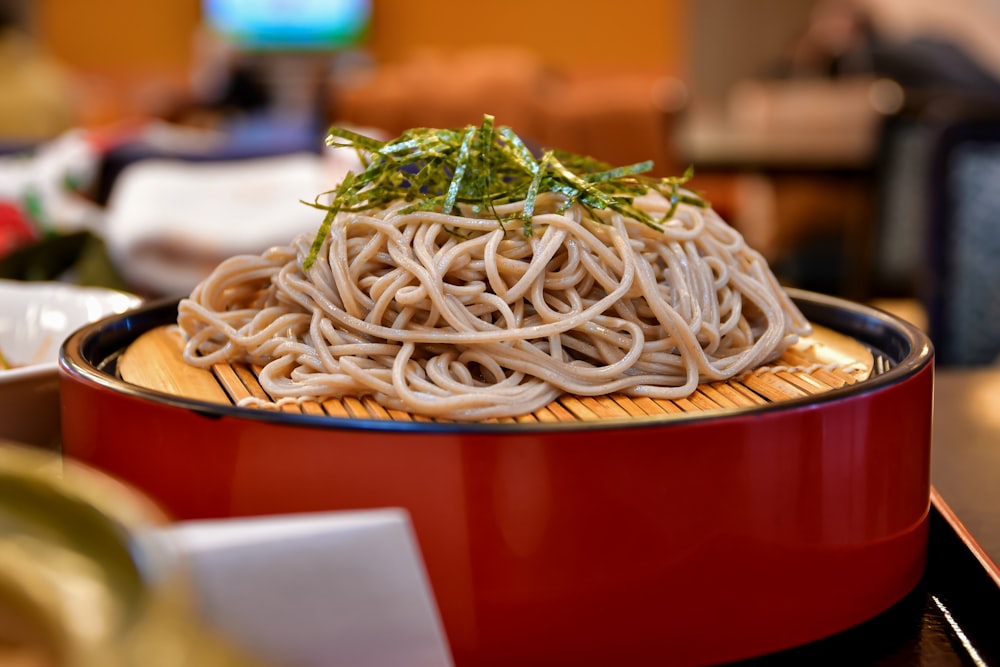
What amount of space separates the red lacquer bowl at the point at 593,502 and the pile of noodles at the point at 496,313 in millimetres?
102

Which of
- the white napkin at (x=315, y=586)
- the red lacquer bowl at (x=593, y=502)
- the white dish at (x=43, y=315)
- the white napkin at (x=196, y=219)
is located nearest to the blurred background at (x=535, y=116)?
the white napkin at (x=196, y=219)

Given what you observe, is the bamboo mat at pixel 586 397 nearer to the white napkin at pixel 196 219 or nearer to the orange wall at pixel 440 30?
the white napkin at pixel 196 219

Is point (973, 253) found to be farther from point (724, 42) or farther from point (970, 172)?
point (724, 42)

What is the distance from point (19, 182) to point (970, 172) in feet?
5.38

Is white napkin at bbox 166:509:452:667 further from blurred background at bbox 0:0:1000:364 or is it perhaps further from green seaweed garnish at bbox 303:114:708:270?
blurred background at bbox 0:0:1000:364

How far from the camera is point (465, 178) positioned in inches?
31.9

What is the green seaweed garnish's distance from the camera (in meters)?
0.79

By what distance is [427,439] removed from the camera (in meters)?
0.55

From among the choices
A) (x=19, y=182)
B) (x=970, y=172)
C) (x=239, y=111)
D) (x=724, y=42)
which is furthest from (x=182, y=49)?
(x=970, y=172)

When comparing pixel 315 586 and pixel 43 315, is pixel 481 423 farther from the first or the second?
pixel 43 315

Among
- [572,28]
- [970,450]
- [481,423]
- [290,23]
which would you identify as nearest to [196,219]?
[970,450]

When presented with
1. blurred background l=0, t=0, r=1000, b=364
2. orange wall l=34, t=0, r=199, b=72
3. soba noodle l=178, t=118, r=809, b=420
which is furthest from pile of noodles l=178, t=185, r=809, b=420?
orange wall l=34, t=0, r=199, b=72

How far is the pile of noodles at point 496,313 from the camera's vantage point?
27.4 inches

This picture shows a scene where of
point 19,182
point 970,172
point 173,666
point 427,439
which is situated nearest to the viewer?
point 173,666
